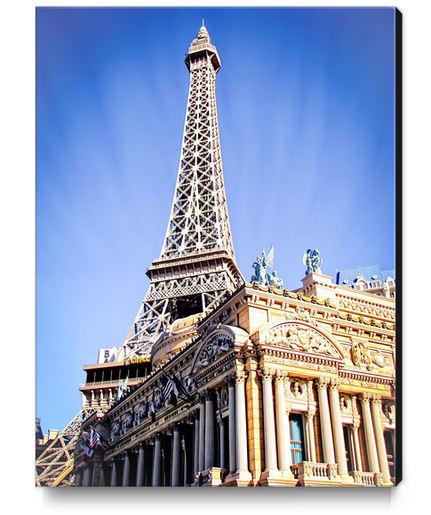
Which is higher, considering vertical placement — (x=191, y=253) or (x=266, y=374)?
(x=191, y=253)

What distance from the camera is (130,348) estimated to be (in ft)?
191

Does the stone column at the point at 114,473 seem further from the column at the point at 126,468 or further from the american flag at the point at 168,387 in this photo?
the american flag at the point at 168,387

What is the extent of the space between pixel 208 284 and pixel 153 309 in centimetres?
627

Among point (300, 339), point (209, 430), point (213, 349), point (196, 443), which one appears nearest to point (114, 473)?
point (196, 443)

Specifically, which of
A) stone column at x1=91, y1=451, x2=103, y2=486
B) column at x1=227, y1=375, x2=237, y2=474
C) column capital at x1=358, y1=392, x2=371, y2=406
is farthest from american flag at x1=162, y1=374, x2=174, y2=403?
stone column at x1=91, y1=451, x2=103, y2=486

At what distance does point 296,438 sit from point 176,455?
21.2ft

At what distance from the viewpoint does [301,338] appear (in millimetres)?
19703

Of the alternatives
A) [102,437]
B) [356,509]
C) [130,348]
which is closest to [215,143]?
[130,348]

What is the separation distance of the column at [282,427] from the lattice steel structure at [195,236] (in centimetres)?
3568

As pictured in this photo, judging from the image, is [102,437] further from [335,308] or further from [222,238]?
[222,238]

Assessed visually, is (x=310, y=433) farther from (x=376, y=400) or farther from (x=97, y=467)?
(x=97, y=467)

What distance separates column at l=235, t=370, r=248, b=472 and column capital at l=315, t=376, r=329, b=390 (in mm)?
2628

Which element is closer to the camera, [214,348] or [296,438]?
[296,438]

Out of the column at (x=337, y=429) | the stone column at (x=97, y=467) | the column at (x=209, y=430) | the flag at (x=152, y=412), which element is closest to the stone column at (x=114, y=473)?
the stone column at (x=97, y=467)
